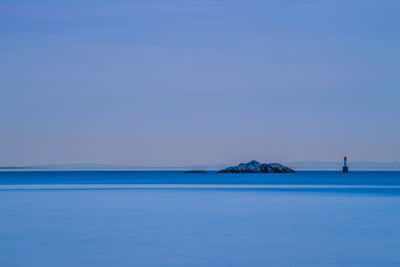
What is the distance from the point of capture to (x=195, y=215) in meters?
18.7

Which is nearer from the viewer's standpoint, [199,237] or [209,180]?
[199,237]

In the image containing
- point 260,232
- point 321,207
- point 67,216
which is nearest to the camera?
point 260,232

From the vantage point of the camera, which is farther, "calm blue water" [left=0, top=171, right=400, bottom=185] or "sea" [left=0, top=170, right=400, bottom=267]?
"calm blue water" [left=0, top=171, right=400, bottom=185]

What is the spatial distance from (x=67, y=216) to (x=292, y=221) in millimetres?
7112

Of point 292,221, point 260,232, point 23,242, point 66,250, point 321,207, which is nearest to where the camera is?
point 66,250

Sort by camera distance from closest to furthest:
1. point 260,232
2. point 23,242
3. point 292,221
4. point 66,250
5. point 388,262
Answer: point 388,262 → point 66,250 → point 23,242 → point 260,232 → point 292,221

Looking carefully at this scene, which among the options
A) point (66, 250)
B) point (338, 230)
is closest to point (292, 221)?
point (338, 230)

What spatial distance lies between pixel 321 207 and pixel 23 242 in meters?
12.9

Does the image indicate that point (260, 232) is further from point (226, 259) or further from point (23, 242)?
point (23, 242)

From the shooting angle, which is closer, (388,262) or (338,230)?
(388,262)

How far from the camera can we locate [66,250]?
11133 millimetres

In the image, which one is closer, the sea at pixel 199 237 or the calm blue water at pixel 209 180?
the sea at pixel 199 237

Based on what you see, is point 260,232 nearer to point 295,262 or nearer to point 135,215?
point 295,262

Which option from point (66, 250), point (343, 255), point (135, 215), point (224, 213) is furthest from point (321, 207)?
point (66, 250)
